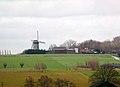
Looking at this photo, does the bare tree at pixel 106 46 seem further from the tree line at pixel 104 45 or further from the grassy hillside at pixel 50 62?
the grassy hillside at pixel 50 62

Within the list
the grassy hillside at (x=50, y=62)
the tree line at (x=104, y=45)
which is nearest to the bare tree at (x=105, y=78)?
the grassy hillside at (x=50, y=62)

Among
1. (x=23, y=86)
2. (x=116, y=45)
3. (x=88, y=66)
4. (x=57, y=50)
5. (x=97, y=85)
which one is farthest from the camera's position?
(x=116, y=45)

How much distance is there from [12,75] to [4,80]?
587 centimetres

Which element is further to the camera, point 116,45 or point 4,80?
point 116,45

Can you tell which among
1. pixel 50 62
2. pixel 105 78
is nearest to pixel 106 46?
pixel 50 62

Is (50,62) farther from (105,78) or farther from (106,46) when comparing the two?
(106,46)

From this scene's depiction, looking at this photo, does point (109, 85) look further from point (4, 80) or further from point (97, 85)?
point (4, 80)

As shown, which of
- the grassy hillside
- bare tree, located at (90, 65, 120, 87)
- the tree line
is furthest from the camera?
the tree line

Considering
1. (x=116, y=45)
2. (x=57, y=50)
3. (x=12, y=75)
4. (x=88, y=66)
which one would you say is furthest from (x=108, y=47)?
(x=12, y=75)

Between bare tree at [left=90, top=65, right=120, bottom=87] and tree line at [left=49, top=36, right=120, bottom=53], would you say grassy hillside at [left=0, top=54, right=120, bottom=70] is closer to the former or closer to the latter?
bare tree at [left=90, top=65, right=120, bottom=87]

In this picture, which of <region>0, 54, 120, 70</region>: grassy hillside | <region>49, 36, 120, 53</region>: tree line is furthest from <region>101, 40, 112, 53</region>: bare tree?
<region>0, 54, 120, 70</region>: grassy hillside

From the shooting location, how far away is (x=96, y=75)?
1914 inches

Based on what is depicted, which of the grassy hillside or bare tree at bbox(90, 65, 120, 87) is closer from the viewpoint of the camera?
bare tree at bbox(90, 65, 120, 87)

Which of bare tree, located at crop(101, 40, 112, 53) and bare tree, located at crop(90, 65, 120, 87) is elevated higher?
bare tree, located at crop(101, 40, 112, 53)
